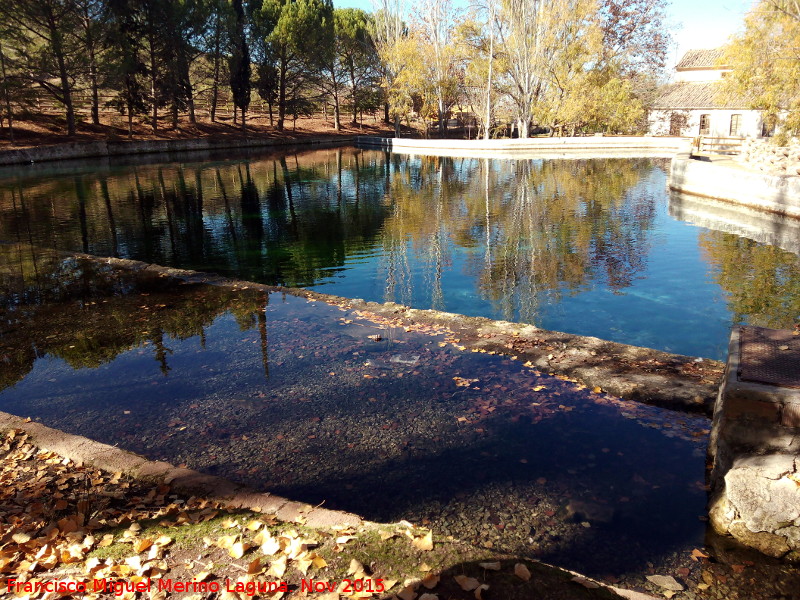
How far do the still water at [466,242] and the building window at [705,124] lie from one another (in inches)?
1191

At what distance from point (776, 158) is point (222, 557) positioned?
25.6m

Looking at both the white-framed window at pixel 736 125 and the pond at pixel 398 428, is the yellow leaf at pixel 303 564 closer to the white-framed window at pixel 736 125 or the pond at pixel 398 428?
the pond at pixel 398 428

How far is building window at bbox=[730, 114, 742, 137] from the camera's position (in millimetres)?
53816

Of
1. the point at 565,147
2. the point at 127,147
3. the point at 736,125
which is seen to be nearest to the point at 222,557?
the point at 565,147

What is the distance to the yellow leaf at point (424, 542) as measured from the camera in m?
3.66

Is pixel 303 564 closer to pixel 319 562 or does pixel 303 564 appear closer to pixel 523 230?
pixel 319 562

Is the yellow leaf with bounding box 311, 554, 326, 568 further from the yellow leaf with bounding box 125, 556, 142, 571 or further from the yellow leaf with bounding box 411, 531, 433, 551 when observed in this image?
the yellow leaf with bounding box 125, 556, 142, 571

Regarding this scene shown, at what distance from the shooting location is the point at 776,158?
2222 centimetres

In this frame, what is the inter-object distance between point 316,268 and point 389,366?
7503 mm

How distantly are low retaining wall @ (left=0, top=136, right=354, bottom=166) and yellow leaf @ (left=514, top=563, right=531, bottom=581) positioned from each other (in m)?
47.5

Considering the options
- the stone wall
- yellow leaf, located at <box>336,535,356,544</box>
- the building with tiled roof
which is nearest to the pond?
yellow leaf, located at <box>336,535,356,544</box>

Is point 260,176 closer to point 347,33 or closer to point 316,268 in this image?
point 316,268

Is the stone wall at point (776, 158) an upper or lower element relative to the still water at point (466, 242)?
upper

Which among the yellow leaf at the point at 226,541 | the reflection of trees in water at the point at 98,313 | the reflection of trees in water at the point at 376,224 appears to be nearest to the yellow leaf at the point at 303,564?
the yellow leaf at the point at 226,541
